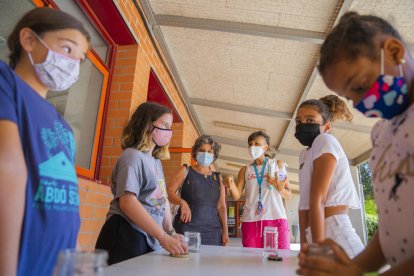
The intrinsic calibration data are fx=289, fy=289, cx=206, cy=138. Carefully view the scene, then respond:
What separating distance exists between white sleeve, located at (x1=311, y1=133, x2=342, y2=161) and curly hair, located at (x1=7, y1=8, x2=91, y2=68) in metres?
1.28

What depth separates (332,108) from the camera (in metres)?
1.98

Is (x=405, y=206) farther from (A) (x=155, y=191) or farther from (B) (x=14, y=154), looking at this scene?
(A) (x=155, y=191)

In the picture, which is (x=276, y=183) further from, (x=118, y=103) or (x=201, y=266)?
(x=118, y=103)

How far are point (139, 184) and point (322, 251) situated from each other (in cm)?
104

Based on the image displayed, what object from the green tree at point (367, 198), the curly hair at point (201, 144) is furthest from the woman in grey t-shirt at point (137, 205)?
the green tree at point (367, 198)

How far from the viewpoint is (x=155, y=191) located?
1616mm

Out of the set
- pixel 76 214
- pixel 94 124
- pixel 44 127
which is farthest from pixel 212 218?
pixel 44 127

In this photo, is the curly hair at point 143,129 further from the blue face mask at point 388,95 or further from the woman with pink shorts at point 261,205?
the blue face mask at point 388,95

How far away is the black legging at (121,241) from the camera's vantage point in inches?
56.8

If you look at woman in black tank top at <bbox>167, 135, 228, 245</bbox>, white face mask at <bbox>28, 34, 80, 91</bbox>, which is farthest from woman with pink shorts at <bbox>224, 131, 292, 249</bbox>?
white face mask at <bbox>28, 34, 80, 91</bbox>

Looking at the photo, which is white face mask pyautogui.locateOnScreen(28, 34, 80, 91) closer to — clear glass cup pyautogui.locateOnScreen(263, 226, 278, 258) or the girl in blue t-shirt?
the girl in blue t-shirt

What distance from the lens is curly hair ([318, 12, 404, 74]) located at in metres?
0.75

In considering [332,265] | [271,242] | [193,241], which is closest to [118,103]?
[193,241]

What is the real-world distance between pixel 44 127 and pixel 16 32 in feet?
1.22
